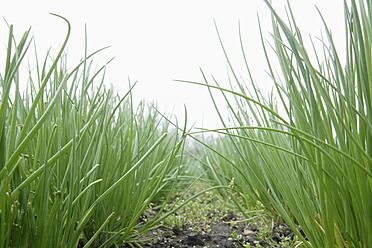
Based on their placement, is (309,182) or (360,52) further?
(309,182)

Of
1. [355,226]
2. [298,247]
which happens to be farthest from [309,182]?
[298,247]

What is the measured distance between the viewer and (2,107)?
571 mm

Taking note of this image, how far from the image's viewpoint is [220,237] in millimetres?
1338

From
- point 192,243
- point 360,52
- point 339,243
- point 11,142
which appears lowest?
point 192,243

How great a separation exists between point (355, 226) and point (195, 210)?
3.60ft

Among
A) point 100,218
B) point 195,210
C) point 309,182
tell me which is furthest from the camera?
point 195,210

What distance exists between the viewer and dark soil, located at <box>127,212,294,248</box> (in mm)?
1245

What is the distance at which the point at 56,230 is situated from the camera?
0.71 m

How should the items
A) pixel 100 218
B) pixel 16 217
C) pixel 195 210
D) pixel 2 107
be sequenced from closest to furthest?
pixel 2 107
pixel 16 217
pixel 100 218
pixel 195 210

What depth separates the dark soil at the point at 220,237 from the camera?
4.09 feet

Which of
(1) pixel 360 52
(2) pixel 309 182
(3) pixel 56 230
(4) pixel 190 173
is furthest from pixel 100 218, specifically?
(4) pixel 190 173

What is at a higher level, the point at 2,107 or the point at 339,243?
the point at 2,107

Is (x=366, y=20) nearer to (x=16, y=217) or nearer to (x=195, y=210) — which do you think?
(x=16, y=217)

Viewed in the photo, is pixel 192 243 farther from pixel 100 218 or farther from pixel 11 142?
pixel 11 142
